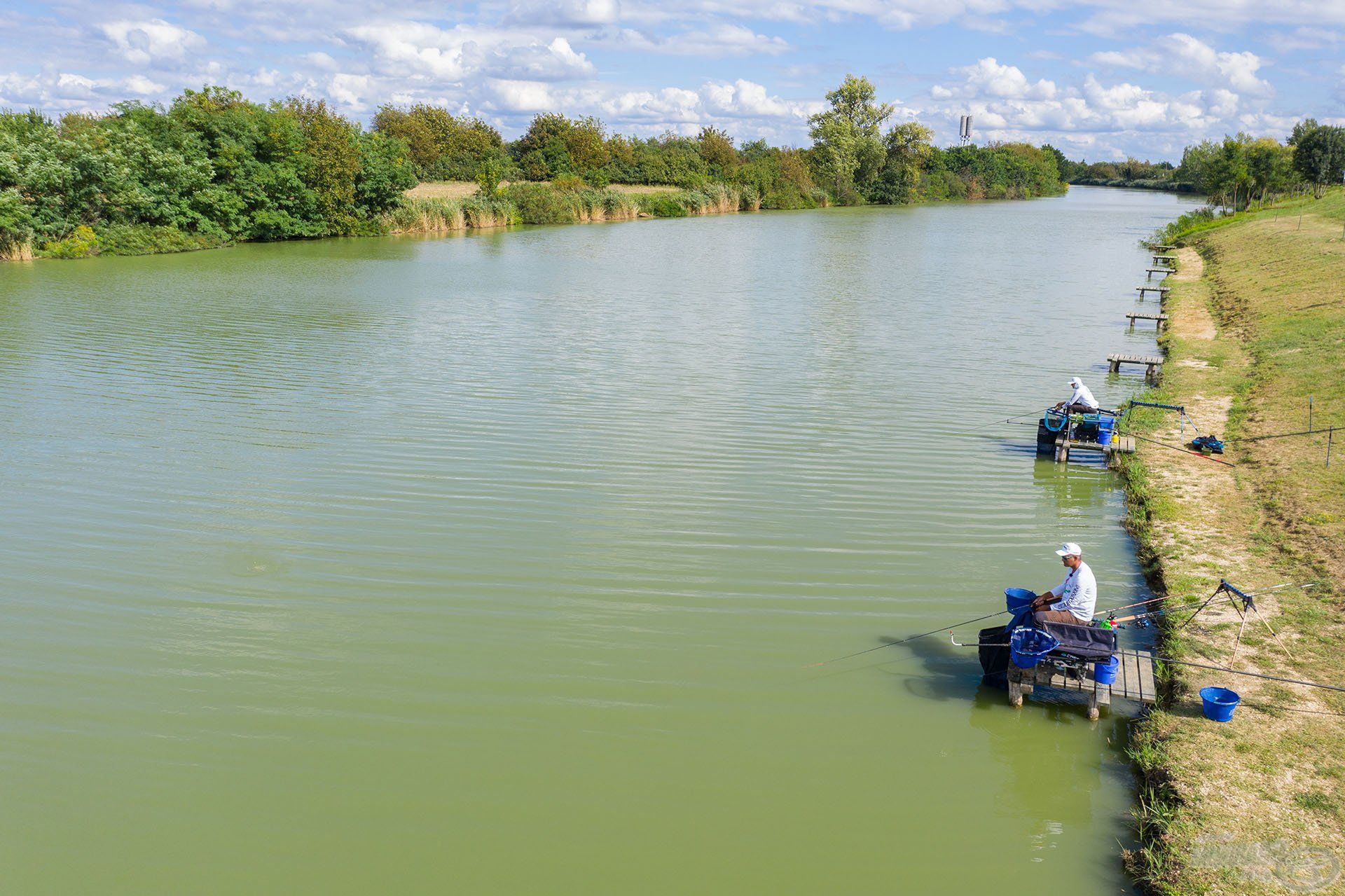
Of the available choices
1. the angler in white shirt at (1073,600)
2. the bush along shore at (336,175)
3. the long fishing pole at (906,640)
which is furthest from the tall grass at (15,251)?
the angler in white shirt at (1073,600)

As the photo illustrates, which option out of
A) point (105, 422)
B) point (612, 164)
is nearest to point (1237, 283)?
point (105, 422)

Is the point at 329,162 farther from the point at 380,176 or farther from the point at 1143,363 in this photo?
the point at 1143,363

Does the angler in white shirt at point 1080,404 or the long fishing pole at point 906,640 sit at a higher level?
the angler in white shirt at point 1080,404

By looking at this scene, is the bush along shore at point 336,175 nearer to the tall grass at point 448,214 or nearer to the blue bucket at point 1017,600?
the tall grass at point 448,214

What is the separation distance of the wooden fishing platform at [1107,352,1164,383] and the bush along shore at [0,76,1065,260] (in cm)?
3721

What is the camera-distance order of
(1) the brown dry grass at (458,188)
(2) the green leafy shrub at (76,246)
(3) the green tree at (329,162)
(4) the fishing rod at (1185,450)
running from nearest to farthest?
(4) the fishing rod at (1185,450) → (2) the green leafy shrub at (76,246) → (3) the green tree at (329,162) → (1) the brown dry grass at (458,188)

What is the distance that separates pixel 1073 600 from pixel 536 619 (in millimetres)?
4715

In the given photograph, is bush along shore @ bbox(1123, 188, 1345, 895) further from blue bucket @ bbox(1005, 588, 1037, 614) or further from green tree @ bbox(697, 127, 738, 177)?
green tree @ bbox(697, 127, 738, 177)

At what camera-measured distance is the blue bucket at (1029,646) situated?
781 centimetres

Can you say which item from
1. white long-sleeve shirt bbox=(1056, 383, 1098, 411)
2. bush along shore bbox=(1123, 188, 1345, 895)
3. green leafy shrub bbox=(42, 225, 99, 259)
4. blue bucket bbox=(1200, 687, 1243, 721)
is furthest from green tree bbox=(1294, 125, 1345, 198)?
green leafy shrub bbox=(42, 225, 99, 259)

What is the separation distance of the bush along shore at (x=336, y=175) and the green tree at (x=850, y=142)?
7.5 inches

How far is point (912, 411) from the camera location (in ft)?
55.4

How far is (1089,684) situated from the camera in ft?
25.8

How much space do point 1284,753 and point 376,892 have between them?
6.08m
